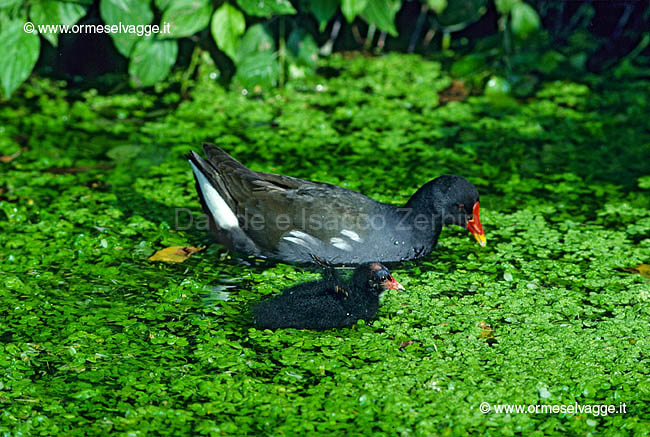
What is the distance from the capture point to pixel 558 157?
599cm

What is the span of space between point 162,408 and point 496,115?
4237 mm

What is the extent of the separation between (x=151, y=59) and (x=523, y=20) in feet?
10.3

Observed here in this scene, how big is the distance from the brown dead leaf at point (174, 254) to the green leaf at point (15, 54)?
217 cm

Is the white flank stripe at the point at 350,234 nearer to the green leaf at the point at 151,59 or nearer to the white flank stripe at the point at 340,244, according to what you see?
the white flank stripe at the point at 340,244

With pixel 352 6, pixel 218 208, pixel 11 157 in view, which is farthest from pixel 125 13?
pixel 218 208

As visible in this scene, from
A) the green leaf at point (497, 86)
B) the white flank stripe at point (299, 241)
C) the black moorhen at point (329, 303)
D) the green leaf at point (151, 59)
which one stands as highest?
the green leaf at point (151, 59)

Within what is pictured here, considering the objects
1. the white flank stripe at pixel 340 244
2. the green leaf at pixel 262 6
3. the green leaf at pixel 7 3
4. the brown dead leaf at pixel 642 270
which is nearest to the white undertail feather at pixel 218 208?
the white flank stripe at pixel 340 244

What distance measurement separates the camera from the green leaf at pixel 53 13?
6047mm

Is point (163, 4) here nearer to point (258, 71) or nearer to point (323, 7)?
point (258, 71)

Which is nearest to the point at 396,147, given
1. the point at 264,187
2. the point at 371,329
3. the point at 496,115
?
the point at 496,115

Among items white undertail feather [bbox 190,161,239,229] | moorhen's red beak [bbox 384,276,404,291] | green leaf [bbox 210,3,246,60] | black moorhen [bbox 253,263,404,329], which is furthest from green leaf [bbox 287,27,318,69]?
moorhen's red beak [bbox 384,276,404,291]

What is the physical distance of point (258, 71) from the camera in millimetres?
6777

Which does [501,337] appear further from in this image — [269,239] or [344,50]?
[344,50]

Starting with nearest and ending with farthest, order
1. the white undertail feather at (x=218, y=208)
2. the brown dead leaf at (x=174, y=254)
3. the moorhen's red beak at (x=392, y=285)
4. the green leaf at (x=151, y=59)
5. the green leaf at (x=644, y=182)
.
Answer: the moorhen's red beak at (x=392, y=285), the brown dead leaf at (x=174, y=254), the white undertail feather at (x=218, y=208), the green leaf at (x=644, y=182), the green leaf at (x=151, y=59)
